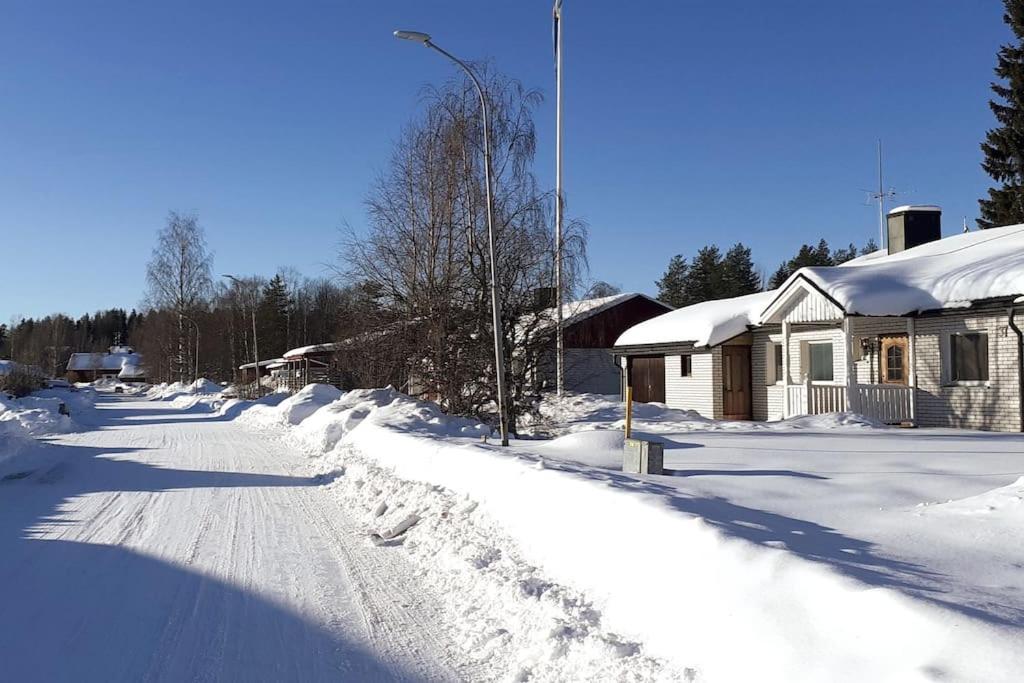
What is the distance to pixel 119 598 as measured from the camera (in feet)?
21.6

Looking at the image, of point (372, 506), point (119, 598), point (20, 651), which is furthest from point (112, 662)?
point (372, 506)

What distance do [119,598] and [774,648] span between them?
531 cm

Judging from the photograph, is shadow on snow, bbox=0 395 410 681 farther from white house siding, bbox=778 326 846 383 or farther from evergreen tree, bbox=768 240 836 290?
evergreen tree, bbox=768 240 836 290

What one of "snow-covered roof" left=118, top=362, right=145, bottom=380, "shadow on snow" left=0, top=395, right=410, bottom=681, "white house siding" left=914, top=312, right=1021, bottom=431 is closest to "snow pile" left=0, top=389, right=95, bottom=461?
"shadow on snow" left=0, top=395, right=410, bottom=681

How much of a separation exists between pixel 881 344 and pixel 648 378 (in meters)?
11.3

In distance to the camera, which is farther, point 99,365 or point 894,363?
point 99,365

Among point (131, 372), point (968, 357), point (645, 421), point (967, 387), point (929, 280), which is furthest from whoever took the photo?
point (131, 372)

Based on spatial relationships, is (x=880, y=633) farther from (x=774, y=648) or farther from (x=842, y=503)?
(x=842, y=503)

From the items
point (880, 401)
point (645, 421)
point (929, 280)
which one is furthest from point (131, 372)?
point (929, 280)

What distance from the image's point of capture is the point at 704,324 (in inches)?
1079

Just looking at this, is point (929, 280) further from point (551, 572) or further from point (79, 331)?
point (79, 331)

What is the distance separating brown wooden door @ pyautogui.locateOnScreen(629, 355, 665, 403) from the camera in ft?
101

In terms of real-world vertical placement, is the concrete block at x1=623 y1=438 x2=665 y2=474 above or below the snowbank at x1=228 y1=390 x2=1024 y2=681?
above

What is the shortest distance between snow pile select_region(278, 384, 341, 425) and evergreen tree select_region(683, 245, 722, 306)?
52753mm
